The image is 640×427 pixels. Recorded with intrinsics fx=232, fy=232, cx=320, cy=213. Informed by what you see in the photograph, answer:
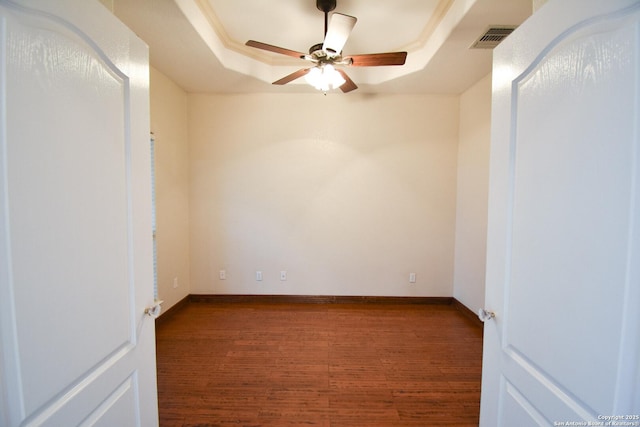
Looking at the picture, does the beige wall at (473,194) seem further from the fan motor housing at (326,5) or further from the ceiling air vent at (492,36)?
the fan motor housing at (326,5)

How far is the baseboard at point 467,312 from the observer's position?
255 cm

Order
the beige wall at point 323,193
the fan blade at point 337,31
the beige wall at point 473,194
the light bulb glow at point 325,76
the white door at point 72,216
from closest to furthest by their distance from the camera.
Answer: the white door at point 72,216, the fan blade at point 337,31, the light bulb glow at point 325,76, the beige wall at point 473,194, the beige wall at point 323,193

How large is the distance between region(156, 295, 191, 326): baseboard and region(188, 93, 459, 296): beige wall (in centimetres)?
21

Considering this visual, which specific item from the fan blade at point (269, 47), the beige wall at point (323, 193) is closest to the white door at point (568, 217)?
the fan blade at point (269, 47)

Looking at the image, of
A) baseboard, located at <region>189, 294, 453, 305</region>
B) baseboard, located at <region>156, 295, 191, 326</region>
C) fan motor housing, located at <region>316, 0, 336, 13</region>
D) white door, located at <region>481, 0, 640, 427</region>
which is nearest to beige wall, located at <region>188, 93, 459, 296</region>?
baseboard, located at <region>189, 294, 453, 305</region>

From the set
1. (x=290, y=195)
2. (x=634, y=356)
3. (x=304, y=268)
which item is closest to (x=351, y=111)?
(x=290, y=195)

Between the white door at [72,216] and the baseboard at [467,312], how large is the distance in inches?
117

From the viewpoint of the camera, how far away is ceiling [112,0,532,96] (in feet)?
5.52

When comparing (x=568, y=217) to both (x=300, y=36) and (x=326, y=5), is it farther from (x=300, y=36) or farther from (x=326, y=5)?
(x=300, y=36)

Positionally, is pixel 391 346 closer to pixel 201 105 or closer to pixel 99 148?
pixel 99 148

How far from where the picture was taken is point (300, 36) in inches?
85.7

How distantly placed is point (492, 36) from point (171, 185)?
3.41 meters

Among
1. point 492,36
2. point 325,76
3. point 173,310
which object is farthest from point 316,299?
point 492,36

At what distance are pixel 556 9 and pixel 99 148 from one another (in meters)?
1.52
